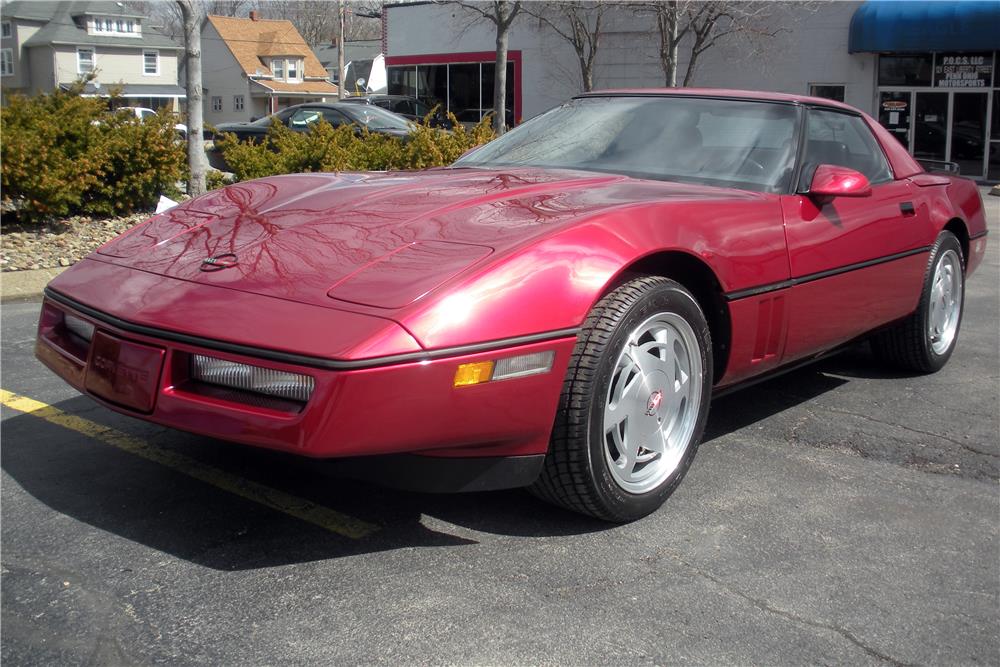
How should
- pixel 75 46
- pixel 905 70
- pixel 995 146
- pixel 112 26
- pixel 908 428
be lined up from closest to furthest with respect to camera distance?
pixel 908 428 < pixel 995 146 < pixel 905 70 < pixel 75 46 < pixel 112 26

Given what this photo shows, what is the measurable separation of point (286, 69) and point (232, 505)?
64591mm

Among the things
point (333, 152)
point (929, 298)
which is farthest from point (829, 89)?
point (929, 298)

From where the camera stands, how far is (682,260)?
3.26m

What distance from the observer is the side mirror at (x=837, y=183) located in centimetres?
375

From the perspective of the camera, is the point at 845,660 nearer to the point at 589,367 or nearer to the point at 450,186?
the point at 589,367

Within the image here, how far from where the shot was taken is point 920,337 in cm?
488

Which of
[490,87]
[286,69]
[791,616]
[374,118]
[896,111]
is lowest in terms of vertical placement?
[791,616]

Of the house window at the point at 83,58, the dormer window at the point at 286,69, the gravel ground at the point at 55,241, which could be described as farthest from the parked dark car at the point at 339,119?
the dormer window at the point at 286,69

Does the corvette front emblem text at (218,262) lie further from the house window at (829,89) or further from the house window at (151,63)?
the house window at (151,63)

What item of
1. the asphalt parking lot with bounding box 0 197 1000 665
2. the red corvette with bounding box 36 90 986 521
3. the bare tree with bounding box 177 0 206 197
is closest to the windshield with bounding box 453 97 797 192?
the red corvette with bounding box 36 90 986 521

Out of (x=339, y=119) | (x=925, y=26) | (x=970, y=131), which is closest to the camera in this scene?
(x=339, y=119)

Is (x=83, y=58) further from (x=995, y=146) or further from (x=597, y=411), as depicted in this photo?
(x=597, y=411)

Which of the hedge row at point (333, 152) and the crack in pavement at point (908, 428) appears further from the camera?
the hedge row at point (333, 152)

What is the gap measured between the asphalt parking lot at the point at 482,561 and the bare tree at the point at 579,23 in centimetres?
2438
